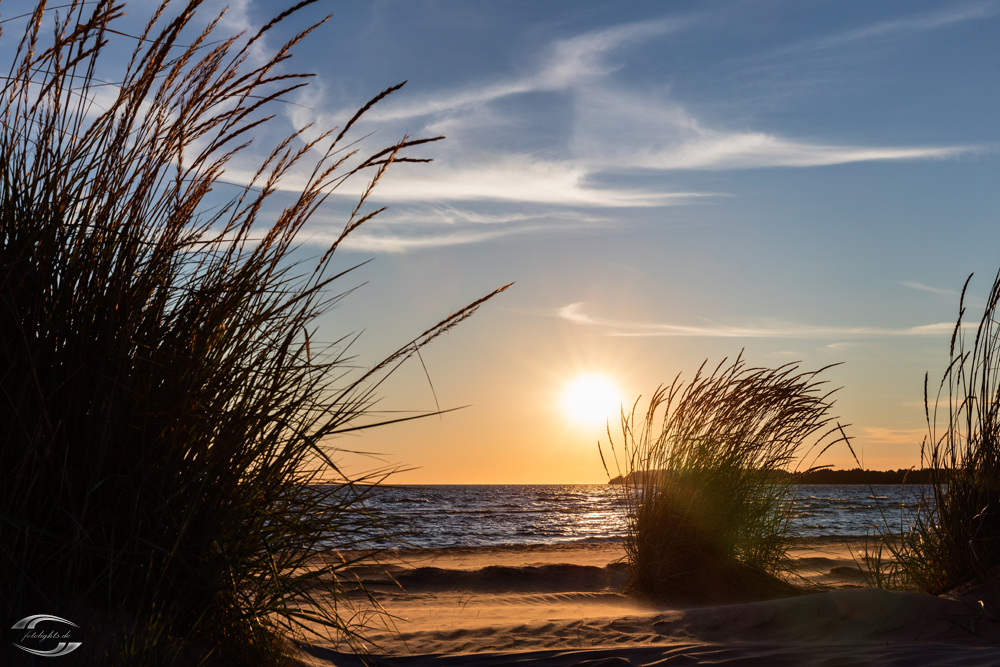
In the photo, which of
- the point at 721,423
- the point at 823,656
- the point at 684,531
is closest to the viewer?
the point at 823,656

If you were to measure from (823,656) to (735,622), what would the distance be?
76 cm

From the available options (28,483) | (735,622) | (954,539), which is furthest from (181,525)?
(954,539)

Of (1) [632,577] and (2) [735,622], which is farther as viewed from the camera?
(1) [632,577]

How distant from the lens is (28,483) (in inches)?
57.7

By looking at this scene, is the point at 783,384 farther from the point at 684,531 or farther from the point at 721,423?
the point at 684,531

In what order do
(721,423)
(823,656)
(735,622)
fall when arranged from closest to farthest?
(823,656), (735,622), (721,423)

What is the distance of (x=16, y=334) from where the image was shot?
153cm

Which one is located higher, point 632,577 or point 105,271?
point 105,271

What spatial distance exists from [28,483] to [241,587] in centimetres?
56

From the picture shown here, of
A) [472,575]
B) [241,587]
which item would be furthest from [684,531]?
[241,587]

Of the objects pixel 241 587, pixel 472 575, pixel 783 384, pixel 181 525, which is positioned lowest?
pixel 472 575

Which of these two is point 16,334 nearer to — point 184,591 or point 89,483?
point 89,483

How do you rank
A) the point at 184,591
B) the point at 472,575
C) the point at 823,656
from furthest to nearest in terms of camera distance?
the point at 472,575, the point at 823,656, the point at 184,591

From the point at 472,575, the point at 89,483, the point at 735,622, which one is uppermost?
the point at 89,483
